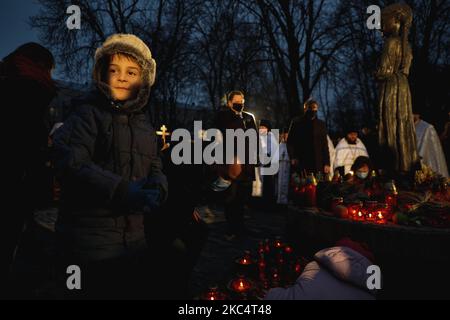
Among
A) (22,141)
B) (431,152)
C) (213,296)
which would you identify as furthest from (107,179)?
(431,152)

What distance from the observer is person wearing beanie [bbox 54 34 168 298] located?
1.79 meters

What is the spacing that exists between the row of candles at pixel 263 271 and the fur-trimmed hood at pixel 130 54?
5.78 ft

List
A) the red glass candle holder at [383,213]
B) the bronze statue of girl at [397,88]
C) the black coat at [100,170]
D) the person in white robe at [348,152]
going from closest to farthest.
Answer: the black coat at [100,170] → the red glass candle holder at [383,213] → the bronze statue of girl at [397,88] → the person in white robe at [348,152]

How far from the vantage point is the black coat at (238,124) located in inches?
231

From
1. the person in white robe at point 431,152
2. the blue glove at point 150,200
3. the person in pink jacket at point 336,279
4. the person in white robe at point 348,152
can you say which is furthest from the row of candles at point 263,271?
the person in white robe at point 348,152

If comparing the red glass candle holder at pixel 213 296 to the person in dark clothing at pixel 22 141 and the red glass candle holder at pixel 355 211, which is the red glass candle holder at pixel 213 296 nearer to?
the person in dark clothing at pixel 22 141

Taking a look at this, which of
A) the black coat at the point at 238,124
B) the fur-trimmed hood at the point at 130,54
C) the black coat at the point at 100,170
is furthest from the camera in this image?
the black coat at the point at 238,124

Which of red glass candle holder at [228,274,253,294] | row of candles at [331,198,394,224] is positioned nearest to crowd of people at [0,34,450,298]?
red glass candle holder at [228,274,253,294]

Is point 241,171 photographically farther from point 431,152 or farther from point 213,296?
point 431,152

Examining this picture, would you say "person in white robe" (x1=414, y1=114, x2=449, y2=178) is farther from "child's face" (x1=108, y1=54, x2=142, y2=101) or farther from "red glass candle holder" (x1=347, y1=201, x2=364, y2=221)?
"child's face" (x1=108, y1=54, x2=142, y2=101)

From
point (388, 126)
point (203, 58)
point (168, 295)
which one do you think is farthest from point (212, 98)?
point (168, 295)

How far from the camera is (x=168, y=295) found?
84.5 inches

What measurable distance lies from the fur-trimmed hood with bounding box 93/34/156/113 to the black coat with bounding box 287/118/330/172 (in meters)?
6.01
